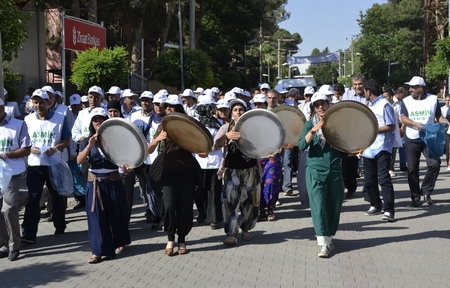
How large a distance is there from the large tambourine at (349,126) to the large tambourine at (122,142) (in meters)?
1.95

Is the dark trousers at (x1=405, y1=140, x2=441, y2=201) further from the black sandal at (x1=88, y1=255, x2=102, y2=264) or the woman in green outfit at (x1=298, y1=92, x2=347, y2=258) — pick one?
the black sandal at (x1=88, y1=255, x2=102, y2=264)

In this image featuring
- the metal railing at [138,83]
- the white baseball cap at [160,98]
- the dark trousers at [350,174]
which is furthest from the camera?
the metal railing at [138,83]

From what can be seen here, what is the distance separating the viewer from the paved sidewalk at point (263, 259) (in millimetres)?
6977

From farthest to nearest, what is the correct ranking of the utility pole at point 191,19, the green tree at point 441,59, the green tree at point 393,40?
the green tree at point 393,40 → the utility pole at point 191,19 → the green tree at point 441,59

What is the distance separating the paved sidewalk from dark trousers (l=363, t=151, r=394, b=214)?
0.33 m

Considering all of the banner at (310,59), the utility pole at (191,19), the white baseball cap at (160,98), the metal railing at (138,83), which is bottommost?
the white baseball cap at (160,98)

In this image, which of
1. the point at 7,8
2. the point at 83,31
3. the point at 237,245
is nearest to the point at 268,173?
the point at 237,245

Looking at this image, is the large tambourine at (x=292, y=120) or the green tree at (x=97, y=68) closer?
the large tambourine at (x=292, y=120)

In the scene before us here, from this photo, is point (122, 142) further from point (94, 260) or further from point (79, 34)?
point (79, 34)

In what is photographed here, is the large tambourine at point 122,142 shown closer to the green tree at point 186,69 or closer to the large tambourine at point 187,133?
the large tambourine at point 187,133

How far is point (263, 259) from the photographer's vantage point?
310 inches

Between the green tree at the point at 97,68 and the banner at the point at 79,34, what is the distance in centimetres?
35

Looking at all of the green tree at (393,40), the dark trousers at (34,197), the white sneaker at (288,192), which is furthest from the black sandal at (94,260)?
the green tree at (393,40)

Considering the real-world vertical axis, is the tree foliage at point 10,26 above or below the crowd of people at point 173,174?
above
